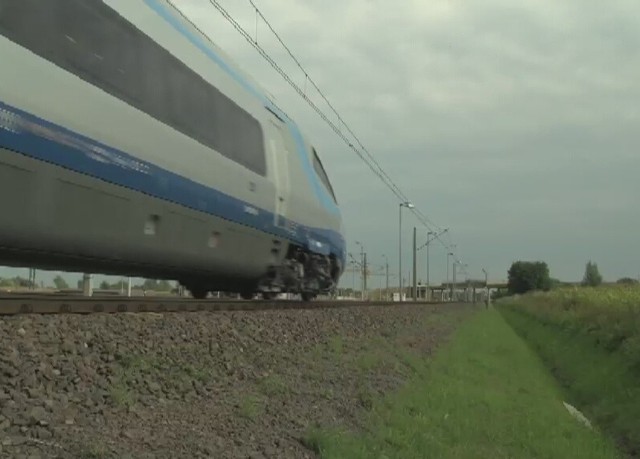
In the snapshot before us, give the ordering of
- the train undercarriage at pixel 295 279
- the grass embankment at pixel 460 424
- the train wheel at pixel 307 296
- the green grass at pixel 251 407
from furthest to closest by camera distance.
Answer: the train wheel at pixel 307 296 < the train undercarriage at pixel 295 279 < the grass embankment at pixel 460 424 < the green grass at pixel 251 407

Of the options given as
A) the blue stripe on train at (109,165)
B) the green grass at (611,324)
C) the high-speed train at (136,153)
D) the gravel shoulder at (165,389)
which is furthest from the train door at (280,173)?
the green grass at (611,324)

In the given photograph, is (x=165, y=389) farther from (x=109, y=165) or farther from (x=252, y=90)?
(x=252, y=90)

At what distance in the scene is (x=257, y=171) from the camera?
567 inches

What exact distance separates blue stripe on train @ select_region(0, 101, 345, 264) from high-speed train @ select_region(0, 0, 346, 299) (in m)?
0.02

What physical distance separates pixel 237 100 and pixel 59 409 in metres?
9.28

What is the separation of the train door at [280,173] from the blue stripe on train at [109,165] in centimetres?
71

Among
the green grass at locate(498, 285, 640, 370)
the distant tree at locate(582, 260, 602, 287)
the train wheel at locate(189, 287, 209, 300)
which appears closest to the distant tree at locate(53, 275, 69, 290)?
the train wheel at locate(189, 287, 209, 300)

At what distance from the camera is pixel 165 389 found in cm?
682

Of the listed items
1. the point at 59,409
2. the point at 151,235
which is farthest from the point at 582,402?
the point at 59,409

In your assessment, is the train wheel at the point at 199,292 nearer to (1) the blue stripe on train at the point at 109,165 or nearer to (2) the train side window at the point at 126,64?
(1) the blue stripe on train at the point at 109,165

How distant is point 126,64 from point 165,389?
191 inches

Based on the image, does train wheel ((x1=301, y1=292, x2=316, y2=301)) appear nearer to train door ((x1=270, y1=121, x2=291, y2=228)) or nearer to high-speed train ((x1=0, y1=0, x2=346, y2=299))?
high-speed train ((x1=0, y1=0, x2=346, y2=299))

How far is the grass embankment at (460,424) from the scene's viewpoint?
26.6ft

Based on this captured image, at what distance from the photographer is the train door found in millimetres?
15398
